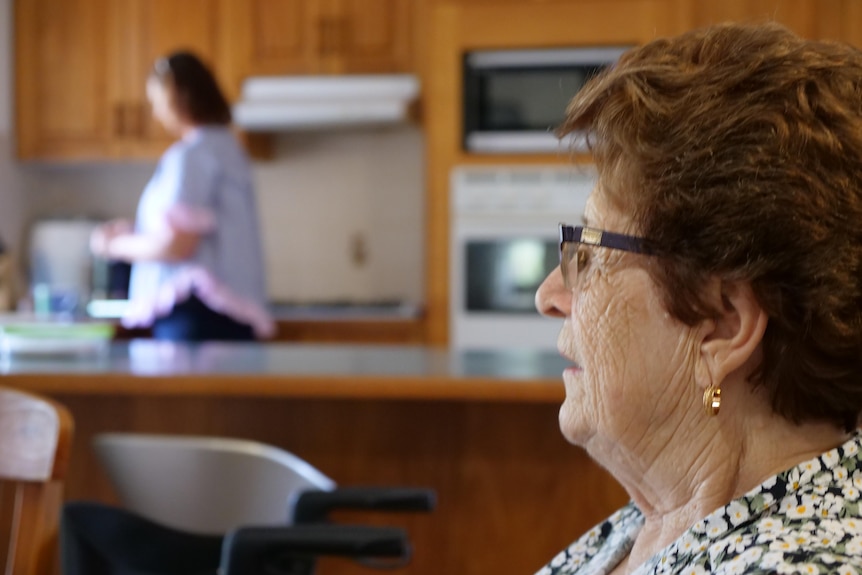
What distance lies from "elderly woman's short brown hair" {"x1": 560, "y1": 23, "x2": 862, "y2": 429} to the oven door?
2.68 metres

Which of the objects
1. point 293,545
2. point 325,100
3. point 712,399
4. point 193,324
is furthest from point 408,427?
point 325,100

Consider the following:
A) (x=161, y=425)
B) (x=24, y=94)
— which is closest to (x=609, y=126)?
(x=161, y=425)

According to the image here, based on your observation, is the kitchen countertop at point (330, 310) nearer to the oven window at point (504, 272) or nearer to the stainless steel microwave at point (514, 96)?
the oven window at point (504, 272)

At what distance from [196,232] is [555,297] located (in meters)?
2.12

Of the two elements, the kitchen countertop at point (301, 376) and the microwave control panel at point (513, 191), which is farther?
the microwave control panel at point (513, 191)

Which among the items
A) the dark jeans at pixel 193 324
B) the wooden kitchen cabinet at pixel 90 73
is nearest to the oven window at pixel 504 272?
the dark jeans at pixel 193 324

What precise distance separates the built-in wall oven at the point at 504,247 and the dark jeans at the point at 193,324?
0.83 meters

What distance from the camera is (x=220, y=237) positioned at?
2.99 m

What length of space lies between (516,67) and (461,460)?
1905 mm

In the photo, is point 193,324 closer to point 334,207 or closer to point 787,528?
point 334,207

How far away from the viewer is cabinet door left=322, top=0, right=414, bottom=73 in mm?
3779

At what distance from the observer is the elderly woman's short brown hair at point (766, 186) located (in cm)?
73

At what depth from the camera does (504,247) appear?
3510mm

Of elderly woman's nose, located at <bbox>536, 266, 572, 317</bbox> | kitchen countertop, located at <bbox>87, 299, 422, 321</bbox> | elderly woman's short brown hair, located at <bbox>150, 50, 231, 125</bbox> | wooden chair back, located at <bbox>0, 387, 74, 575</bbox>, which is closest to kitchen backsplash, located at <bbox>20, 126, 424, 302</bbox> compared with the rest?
kitchen countertop, located at <bbox>87, 299, 422, 321</bbox>
